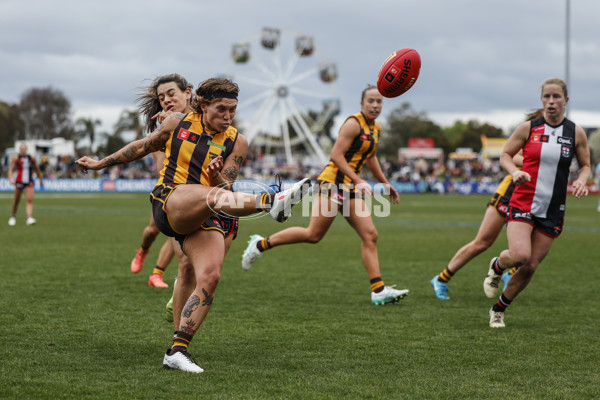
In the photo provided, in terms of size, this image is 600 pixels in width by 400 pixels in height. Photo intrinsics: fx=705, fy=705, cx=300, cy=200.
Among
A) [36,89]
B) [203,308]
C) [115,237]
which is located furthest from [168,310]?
[36,89]

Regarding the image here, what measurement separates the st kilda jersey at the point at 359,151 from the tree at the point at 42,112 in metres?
92.2

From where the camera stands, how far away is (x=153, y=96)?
6.12 m

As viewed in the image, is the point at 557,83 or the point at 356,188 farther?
the point at 356,188

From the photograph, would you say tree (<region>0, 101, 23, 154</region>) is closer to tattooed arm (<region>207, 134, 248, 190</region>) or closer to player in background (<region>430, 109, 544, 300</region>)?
player in background (<region>430, 109, 544, 300</region>)

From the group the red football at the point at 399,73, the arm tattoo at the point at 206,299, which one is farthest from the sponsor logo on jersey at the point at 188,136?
the red football at the point at 399,73

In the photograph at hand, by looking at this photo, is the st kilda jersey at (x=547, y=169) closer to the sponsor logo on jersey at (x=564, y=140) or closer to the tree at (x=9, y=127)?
the sponsor logo on jersey at (x=564, y=140)

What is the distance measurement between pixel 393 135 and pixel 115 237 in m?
123

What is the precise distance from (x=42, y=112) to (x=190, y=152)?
96802 mm

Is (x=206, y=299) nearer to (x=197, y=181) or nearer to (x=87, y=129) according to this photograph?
(x=197, y=181)

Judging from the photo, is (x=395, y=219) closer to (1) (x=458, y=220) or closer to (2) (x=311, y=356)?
(1) (x=458, y=220)

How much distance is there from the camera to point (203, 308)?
486 centimetres

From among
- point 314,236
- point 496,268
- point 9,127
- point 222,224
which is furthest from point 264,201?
point 9,127

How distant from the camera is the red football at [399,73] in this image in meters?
6.63

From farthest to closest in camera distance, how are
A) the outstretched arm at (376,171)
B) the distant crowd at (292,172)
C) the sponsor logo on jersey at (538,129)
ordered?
the distant crowd at (292,172)
the outstretched arm at (376,171)
the sponsor logo on jersey at (538,129)
